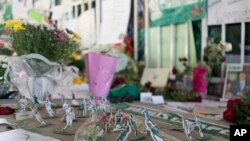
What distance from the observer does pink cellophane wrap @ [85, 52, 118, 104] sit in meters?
1.39

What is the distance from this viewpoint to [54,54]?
130 centimetres

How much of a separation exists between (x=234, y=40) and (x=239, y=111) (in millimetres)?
661

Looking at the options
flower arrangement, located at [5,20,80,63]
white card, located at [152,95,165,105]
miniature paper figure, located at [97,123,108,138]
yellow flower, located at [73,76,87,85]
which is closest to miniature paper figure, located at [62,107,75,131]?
miniature paper figure, located at [97,123,108,138]

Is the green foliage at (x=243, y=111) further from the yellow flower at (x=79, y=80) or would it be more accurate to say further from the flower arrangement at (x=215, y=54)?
the yellow flower at (x=79, y=80)

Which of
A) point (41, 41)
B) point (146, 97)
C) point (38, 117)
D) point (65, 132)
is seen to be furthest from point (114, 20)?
point (65, 132)

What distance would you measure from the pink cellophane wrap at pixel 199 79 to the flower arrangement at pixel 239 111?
20.8 inches

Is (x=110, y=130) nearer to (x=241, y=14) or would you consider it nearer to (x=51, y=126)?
(x=51, y=126)

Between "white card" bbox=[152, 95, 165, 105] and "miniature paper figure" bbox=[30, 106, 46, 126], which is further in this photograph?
"white card" bbox=[152, 95, 165, 105]

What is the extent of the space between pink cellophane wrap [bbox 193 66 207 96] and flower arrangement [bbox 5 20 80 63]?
61cm

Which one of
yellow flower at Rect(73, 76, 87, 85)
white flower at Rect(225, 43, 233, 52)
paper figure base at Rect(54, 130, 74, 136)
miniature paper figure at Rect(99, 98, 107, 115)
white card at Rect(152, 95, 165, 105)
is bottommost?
paper figure base at Rect(54, 130, 74, 136)

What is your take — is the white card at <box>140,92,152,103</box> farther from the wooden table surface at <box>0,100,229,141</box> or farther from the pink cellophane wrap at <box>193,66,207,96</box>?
the wooden table surface at <box>0,100,229,141</box>

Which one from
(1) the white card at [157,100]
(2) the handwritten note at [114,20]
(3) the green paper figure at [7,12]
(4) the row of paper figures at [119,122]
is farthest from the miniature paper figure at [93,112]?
(3) the green paper figure at [7,12]

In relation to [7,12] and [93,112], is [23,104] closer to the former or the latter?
[93,112]

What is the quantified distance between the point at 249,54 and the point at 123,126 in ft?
3.08
